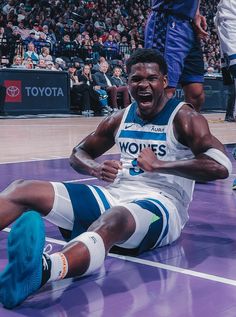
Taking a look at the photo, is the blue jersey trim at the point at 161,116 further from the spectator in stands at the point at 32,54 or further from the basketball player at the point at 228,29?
the spectator in stands at the point at 32,54

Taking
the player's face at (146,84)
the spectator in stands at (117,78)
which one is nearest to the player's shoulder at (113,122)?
the player's face at (146,84)

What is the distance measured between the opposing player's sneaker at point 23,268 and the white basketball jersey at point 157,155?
2.59 ft

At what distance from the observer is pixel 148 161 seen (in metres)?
2.32

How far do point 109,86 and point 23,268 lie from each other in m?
11.1

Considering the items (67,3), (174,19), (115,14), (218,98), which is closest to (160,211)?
(174,19)

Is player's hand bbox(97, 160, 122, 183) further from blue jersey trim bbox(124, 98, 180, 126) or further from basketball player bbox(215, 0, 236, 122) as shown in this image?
basketball player bbox(215, 0, 236, 122)

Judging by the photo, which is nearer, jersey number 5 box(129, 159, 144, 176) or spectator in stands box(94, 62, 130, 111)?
jersey number 5 box(129, 159, 144, 176)

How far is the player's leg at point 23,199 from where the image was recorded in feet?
7.52

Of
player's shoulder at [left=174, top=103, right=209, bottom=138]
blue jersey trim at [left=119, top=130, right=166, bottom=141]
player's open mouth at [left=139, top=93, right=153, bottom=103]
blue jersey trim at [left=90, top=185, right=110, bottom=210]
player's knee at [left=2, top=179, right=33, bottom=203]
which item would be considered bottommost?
blue jersey trim at [left=90, top=185, right=110, bottom=210]

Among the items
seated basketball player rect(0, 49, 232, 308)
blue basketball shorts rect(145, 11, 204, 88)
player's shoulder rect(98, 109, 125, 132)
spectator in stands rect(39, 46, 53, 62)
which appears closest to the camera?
seated basketball player rect(0, 49, 232, 308)

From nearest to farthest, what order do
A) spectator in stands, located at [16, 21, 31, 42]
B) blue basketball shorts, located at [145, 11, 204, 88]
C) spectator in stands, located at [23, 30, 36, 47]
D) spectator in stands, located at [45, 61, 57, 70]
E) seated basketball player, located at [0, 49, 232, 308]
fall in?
seated basketball player, located at [0, 49, 232, 308] → blue basketball shorts, located at [145, 11, 204, 88] → spectator in stands, located at [45, 61, 57, 70] → spectator in stands, located at [23, 30, 36, 47] → spectator in stands, located at [16, 21, 31, 42]

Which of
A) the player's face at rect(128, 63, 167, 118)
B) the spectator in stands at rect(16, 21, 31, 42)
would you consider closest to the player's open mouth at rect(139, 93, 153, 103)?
the player's face at rect(128, 63, 167, 118)

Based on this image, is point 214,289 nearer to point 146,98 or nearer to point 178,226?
point 178,226

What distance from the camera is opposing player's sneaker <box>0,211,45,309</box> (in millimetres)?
1725
